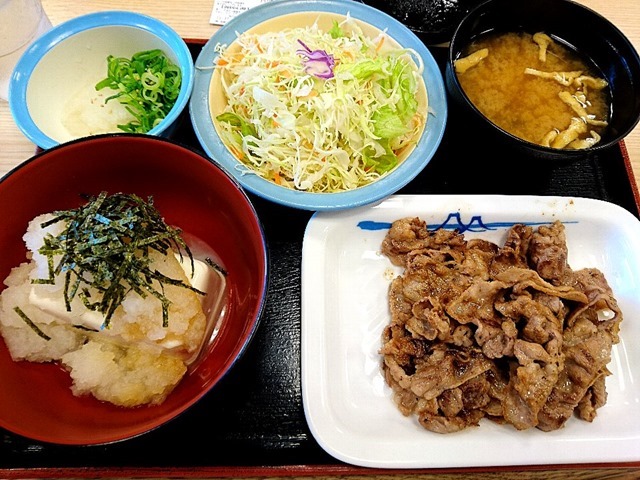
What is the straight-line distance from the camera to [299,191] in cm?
171

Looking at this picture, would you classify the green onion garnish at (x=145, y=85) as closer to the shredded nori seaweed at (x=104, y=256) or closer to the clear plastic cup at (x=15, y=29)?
the clear plastic cup at (x=15, y=29)

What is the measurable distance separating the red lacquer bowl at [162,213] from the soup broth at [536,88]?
1141 mm

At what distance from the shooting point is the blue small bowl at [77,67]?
1.74 meters

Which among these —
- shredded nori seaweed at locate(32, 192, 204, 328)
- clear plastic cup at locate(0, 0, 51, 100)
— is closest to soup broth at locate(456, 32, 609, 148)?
shredded nori seaweed at locate(32, 192, 204, 328)

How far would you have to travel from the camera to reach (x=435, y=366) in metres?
1.56

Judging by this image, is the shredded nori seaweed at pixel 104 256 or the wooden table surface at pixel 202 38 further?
the wooden table surface at pixel 202 38

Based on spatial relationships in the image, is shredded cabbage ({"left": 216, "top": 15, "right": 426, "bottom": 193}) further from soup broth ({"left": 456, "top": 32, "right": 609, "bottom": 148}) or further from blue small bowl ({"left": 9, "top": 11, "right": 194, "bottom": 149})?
soup broth ({"left": 456, "top": 32, "right": 609, "bottom": 148})

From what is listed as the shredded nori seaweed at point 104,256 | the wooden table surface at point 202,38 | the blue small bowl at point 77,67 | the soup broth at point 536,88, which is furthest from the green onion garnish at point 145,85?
the soup broth at point 536,88

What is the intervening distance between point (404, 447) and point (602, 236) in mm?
1131

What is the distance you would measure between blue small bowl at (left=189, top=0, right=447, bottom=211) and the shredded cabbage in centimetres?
5

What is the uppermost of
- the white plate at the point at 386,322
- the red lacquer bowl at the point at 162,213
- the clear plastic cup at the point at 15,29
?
the clear plastic cup at the point at 15,29

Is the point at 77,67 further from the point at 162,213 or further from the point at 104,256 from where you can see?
the point at 104,256

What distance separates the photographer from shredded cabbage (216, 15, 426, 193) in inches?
71.5

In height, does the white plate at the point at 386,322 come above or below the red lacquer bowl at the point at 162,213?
below
